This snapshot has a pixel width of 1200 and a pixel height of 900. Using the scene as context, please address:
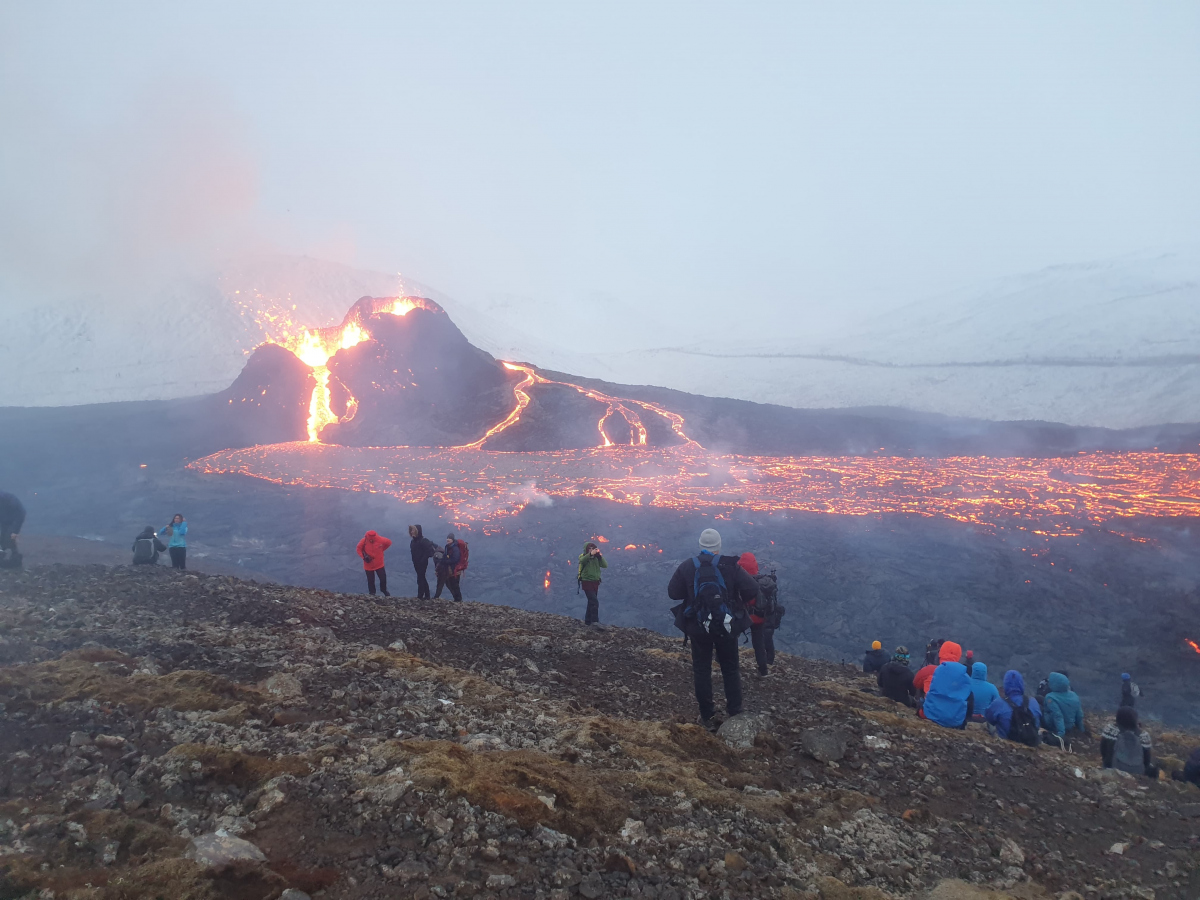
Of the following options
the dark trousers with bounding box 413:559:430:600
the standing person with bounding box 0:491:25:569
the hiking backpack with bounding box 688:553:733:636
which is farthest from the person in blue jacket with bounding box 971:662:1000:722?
the standing person with bounding box 0:491:25:569

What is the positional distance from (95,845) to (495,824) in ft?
6.67

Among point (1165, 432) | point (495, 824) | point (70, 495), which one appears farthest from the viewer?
point (1165, 432)

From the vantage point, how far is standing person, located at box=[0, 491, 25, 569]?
13156mm

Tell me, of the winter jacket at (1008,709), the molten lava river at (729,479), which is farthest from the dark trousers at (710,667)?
the molten lava river at (729,479)

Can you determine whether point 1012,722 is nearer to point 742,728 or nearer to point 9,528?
point 742,728

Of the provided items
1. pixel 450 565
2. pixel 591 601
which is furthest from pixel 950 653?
pixel 450 565

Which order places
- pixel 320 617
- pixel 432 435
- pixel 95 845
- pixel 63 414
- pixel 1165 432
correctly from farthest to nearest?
pixel 63 414 < pixel 1165 432 < pixel 432 435 < pixel 320 617 < pixel 95 845

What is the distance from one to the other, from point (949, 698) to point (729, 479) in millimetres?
23747

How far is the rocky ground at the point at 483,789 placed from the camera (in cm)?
371

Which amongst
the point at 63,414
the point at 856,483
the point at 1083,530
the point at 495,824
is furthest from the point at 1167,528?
the point at 63,414

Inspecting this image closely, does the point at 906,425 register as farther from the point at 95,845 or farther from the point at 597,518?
the point at 95,845

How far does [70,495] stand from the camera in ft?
100

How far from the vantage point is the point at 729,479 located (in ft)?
107

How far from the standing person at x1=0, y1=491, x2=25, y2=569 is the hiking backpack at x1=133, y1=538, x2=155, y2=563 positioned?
1.95m
